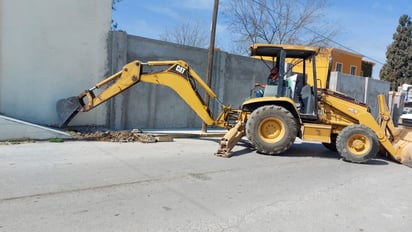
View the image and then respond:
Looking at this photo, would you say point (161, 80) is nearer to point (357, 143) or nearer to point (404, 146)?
point (357, 143)

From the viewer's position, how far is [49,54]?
11.0 m

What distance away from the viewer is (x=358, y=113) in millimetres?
9219

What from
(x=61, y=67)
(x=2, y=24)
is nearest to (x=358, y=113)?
(x=61, y=67)

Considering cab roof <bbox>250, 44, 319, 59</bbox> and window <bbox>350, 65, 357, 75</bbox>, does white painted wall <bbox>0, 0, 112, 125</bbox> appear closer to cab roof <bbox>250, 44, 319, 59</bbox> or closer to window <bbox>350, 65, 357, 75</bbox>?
cab roof <bbox>250, 44, 319, 59</bbox>

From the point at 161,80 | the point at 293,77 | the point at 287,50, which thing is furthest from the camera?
the point at 161,80

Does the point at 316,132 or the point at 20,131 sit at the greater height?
the point at 316,132

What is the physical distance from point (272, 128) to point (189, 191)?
13.6ft

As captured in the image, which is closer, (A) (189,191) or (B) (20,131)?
(A) (189,191)

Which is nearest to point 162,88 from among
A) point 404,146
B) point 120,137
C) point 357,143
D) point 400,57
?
point 120,137

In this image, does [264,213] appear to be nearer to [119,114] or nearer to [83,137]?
[83,137]

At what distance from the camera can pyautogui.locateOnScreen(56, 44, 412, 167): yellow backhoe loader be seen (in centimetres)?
884

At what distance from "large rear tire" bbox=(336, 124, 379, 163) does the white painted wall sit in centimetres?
751

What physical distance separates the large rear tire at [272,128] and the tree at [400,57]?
38.5 m

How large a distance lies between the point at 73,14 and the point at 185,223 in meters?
9.16
